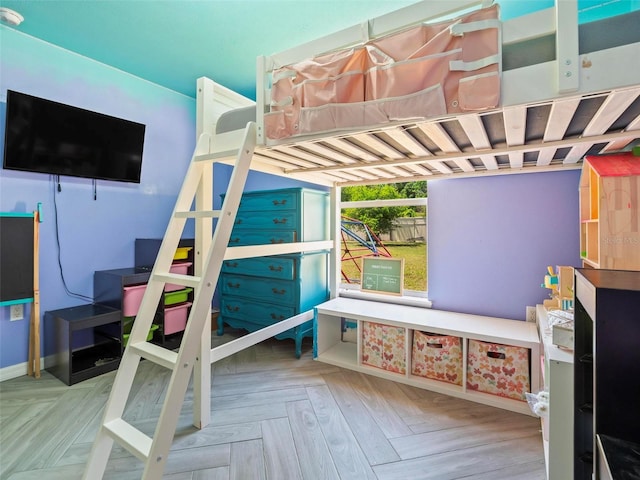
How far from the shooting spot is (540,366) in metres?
1.89

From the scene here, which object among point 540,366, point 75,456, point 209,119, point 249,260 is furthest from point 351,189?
point 75,456

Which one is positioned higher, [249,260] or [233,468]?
[249,260]

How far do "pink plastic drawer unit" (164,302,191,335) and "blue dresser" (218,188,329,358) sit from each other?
358mm

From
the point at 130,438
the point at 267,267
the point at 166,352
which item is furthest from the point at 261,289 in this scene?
the point at 130,438

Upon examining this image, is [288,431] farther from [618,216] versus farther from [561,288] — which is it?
[618,216]

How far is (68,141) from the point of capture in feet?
8.30

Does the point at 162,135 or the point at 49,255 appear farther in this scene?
Answer: the point at 162,135

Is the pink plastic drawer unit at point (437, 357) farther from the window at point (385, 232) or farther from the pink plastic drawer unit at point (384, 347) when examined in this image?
the window at point (385, 232)

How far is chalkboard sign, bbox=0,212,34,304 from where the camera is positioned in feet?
7.41

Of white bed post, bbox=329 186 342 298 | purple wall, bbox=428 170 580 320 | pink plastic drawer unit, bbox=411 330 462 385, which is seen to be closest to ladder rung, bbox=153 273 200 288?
pink plastic drawer unit, bbox=411 330 462 385

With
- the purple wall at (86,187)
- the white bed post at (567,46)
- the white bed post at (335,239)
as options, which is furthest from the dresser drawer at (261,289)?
the white bed post at (567,46)

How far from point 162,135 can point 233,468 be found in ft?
10.1

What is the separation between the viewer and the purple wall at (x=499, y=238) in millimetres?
A: 2244

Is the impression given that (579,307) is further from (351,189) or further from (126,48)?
(126,48)
